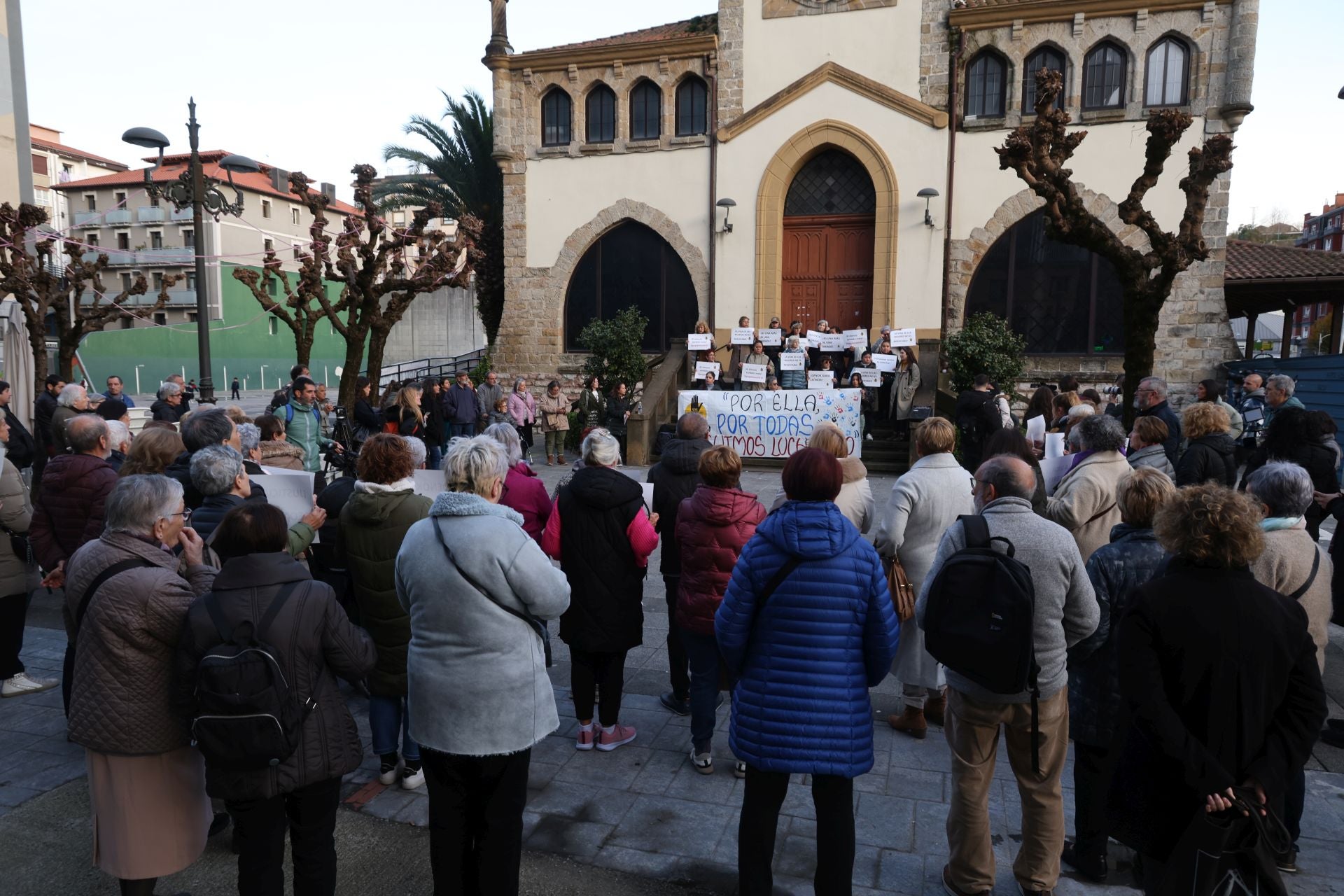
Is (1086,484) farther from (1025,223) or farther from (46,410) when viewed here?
(1025,223)

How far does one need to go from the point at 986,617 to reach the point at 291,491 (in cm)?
411

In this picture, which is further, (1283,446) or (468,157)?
(468,157)

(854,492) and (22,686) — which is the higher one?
(854,492)

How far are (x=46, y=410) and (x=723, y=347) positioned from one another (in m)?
12.4

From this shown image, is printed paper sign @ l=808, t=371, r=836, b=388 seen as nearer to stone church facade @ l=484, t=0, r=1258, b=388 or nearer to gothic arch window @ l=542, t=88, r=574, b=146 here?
stone church facade @ l=484, t=0, r=1258, b=388

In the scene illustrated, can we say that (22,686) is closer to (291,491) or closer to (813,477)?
(291,491)

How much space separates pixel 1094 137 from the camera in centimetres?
1688

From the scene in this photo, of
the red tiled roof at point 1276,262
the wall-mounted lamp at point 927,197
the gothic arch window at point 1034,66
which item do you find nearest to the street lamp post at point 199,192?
the wall-mounted lamp at point 927,197

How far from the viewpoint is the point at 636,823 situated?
4.14 m

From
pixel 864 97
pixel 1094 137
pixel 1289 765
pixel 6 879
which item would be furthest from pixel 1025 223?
pixel 6 879

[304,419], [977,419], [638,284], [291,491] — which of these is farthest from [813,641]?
[638,284]

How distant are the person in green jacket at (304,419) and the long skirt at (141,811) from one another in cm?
645

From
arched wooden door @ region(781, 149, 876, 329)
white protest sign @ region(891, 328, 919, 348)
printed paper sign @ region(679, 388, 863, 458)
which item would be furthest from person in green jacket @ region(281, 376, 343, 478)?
arched wooden door @ region(781, 149, 876, 329)

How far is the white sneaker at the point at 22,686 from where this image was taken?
571 cm
